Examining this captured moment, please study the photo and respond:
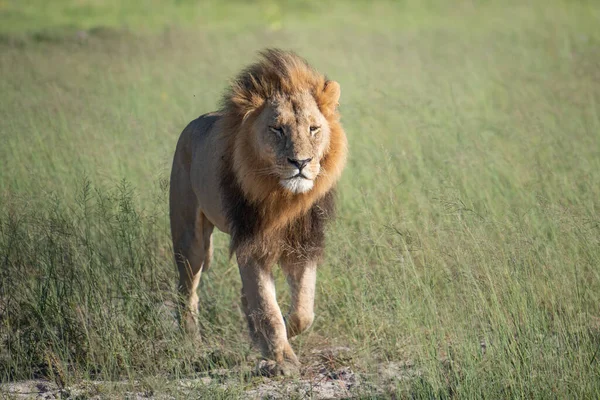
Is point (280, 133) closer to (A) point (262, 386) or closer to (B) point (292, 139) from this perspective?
(B) point (292, 139)

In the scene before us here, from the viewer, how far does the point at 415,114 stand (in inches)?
331

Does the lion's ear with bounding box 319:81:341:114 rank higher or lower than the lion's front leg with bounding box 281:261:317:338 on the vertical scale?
higher

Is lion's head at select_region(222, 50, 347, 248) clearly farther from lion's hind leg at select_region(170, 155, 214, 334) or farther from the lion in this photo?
lion's hind leg at select_region(170, 155, 214, 334)

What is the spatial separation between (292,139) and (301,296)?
35.0 inches

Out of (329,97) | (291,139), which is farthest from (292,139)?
(329,97)

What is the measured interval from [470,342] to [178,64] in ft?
34.0

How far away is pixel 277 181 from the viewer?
14.8 ft

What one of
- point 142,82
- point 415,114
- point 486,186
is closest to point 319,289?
point 486,186

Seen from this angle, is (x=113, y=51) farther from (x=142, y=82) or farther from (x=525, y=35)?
(x=525, y=35)

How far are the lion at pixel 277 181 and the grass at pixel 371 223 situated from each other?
0.95ft

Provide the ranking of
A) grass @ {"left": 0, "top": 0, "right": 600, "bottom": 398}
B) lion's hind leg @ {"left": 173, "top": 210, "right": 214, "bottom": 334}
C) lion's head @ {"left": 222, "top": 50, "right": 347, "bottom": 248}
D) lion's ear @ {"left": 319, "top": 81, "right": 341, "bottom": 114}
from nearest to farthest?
grass @ {"left": 0, "top": 0, "right": 600, "bottom": 398} → lion's head @ {"left": 222, "top": 50, "right": 347, "bottom": 248} → lion's ear @ {"left": 319, "top": 81, "right": 341, "bottom": 114} → lion's hind leg @ {"left": 173, "top": 210, "right": 214, "bottom": 334}

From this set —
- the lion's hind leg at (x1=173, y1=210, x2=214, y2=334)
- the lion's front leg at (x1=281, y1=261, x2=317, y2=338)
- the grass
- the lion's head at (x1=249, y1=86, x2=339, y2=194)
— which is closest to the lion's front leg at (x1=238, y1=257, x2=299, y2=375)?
the lion's front leg at (x1=281, y1=261, x2=317, y2=338)

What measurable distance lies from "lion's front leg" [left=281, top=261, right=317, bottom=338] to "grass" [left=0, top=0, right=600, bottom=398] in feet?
0.85

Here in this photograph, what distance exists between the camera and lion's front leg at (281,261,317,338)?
4602mm
